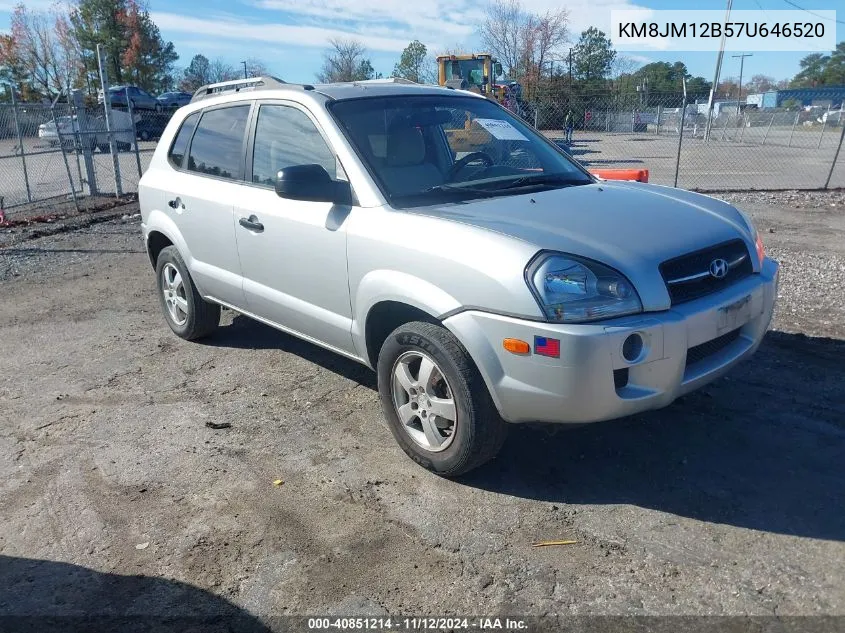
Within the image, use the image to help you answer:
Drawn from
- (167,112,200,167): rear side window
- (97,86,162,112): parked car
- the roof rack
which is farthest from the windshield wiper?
(97,86,162,112): parked car

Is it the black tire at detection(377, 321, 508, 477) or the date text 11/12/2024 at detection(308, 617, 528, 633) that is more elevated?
the black tire at detection(377, 321, 508, 477)

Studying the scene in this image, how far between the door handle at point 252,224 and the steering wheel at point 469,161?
125cm

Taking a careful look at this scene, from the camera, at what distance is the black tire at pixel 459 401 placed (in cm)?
333

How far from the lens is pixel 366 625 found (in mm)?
2703

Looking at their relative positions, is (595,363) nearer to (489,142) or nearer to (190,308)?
(489,142)

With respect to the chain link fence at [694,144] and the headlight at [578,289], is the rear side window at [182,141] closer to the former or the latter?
the headlight at [578,289]

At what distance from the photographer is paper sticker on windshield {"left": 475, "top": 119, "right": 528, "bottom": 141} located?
4.71 meters

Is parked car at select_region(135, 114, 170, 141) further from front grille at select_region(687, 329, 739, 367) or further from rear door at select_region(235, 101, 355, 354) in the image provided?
front grille at select_region(687, 329, 739, 367)

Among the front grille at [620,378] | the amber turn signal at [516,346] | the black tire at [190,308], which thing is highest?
the amber turn signal at [516,346]

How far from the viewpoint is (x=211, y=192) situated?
5016mm

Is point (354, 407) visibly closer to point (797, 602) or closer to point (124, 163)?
point (797, 602)

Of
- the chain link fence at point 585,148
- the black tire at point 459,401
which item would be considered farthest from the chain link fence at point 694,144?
the black tire at point 459,401

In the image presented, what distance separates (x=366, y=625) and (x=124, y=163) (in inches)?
814

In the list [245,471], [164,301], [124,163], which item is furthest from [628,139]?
[245,471]
